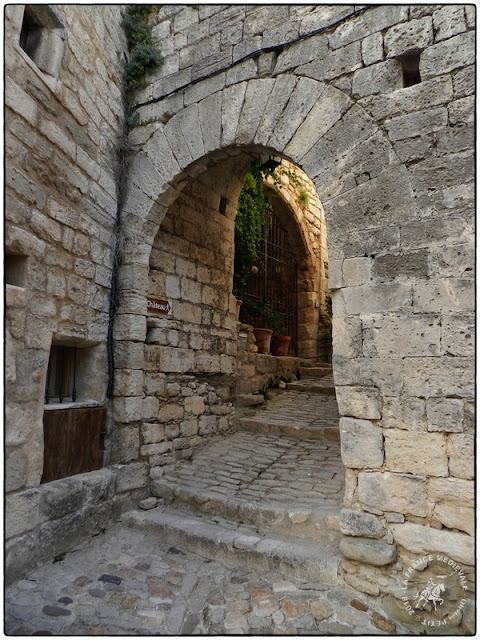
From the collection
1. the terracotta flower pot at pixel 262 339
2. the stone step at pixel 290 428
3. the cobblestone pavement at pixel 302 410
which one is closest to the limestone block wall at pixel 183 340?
the stone step at pixel 290 428

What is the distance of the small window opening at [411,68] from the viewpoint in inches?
115

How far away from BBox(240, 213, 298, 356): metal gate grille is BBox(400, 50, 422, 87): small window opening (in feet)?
14.8

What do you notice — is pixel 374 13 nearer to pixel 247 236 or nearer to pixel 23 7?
pixel 23 7

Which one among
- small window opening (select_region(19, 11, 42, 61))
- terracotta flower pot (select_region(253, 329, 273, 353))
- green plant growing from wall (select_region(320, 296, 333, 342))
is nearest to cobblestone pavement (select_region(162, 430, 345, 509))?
terracotta flower pot (select_region(253, 329, 273, 353))

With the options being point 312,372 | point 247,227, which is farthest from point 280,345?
point 247,227

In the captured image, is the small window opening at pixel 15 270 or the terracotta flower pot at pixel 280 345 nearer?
the small window opening at pixel 15 270

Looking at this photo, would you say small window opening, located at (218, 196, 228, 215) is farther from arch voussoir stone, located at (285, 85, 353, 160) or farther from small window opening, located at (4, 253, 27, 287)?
small window opening, located at (4, 253, 27, 287)

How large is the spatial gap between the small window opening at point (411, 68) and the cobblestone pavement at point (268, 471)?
3028 millimetres

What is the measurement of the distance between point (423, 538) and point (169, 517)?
194 cm

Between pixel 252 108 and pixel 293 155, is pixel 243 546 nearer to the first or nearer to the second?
pixel 293 155

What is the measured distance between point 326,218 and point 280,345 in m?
4.37

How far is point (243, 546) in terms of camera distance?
9.80 ft

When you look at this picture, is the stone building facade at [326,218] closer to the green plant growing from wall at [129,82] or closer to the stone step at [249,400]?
the green plant growing from wall at [129,82]

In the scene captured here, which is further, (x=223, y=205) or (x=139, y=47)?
(x=223, y=205)
